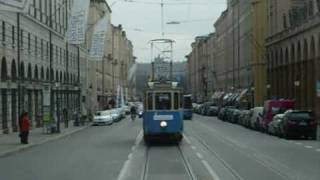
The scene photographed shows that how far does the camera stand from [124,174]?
19.4m

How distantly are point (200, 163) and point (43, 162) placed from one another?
5298mm

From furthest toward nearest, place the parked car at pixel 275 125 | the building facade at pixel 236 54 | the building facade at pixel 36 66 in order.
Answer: the building facade at pixel 236 54, the building facade at pixel 36 66, the parked car at pixel 275 125

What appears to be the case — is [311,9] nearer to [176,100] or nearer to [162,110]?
[176,100]

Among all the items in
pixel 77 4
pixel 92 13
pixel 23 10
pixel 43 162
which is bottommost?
pixel 43 162

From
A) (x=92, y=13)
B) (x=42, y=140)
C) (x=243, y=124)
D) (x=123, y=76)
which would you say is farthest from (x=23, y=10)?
(x=123, y=76)

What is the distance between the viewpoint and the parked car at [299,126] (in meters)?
39.7

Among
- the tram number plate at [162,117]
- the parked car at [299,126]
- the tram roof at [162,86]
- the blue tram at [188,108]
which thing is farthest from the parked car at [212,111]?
the tram number plate at [162,117]

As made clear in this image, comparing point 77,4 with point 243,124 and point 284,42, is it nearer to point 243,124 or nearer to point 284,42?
point 243,124

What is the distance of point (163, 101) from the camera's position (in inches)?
1282

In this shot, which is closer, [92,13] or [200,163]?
[200,163]

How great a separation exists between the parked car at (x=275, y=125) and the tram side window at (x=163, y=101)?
1147 centimetres

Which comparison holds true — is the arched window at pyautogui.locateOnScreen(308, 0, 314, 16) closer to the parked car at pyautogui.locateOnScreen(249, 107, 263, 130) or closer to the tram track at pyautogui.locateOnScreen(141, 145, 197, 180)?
the parked car at pyautogui.locateOnScreen(249, 107, 263, 130)

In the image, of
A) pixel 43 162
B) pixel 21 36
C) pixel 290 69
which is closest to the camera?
pixel 43 162

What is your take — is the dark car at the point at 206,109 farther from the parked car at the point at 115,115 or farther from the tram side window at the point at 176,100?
the tram side window at the point at 176,100
